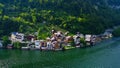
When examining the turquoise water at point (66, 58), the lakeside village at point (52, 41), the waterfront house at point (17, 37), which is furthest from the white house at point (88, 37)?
the waterfront house at point (17, 37)

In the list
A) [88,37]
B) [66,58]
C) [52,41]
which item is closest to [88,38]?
[88,37]

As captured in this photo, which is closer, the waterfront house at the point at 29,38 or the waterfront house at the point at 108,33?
the waterfront house at the point at 29,38

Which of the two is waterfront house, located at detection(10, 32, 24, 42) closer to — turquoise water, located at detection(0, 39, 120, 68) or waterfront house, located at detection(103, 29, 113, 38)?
turquoise water, located at detection(0, 39, 120, 68)

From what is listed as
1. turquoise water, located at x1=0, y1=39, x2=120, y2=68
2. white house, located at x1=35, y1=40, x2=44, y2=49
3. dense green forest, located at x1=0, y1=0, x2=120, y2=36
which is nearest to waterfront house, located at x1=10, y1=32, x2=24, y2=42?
dense green forest, located at x1=0, y1=0, x2=120, y2=36

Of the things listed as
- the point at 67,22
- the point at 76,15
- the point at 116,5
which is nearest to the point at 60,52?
the point at 67,22

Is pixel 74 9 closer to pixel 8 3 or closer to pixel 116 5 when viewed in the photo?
pixel 8 3

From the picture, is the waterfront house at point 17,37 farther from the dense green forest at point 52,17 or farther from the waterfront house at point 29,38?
the dense green forest at point 52,17
